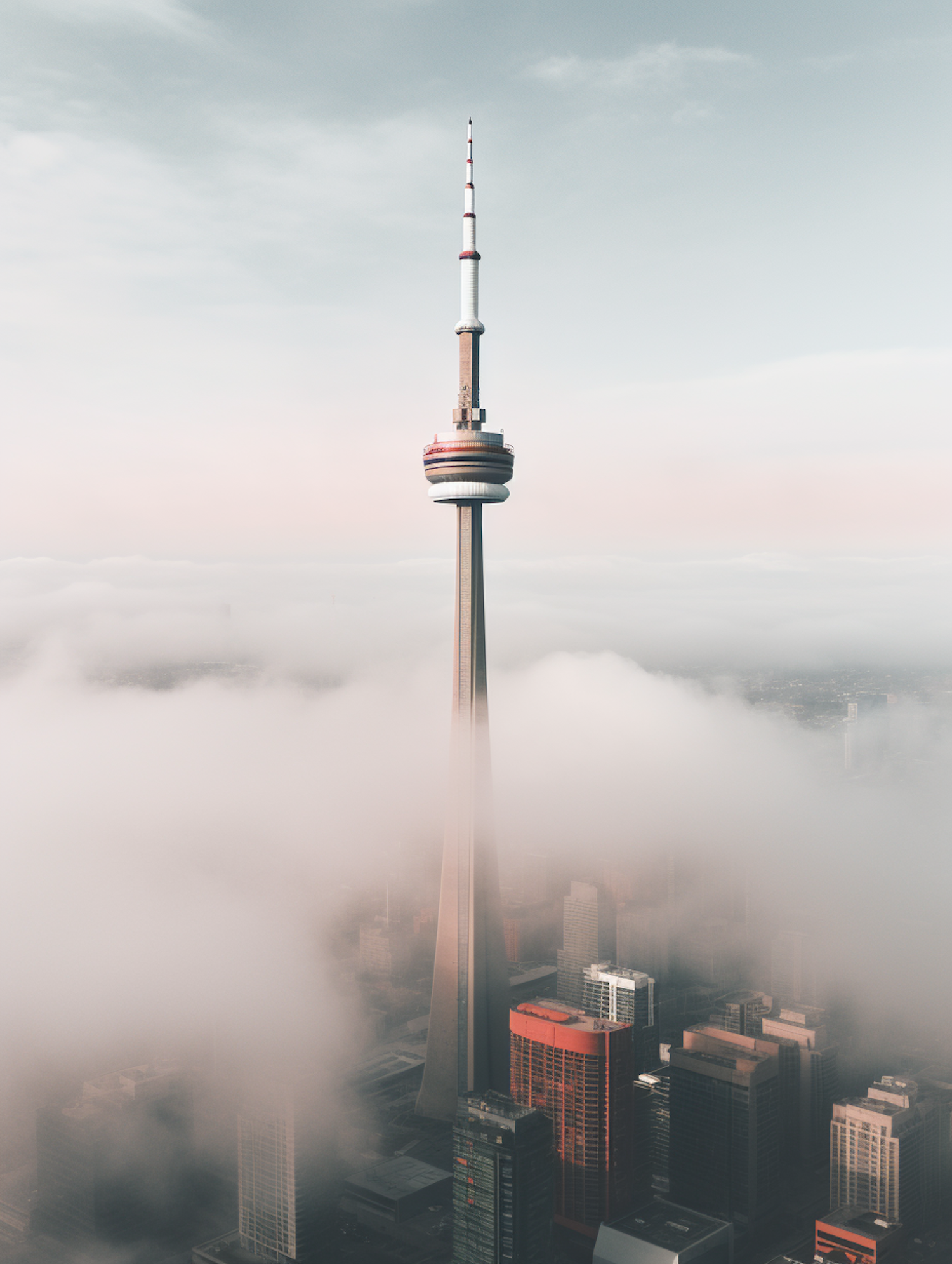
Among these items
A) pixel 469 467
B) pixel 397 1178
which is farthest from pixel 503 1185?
pixel 469 467

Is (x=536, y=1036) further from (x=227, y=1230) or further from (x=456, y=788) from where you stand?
(x=227, y=1230)

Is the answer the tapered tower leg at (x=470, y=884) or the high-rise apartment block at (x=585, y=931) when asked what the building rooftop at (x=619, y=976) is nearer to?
the tapered tower leg at (x=470, y=884)

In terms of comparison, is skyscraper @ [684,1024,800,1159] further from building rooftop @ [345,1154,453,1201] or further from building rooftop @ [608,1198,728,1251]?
building rooftop @ [345,1154,453,1201]

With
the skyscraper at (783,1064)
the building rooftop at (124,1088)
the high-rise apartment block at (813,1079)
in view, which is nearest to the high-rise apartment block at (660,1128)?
the skyscraper at (783,1064)

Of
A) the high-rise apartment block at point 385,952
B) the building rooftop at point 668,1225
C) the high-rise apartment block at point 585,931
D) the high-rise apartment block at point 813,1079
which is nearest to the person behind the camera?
the building rooftop at point 668,1225

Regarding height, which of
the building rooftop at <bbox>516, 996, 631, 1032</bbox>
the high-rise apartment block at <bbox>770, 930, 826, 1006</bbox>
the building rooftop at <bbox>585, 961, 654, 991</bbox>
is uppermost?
the building rooftop at <bbox>516, 996, 631, 1032</bbox>

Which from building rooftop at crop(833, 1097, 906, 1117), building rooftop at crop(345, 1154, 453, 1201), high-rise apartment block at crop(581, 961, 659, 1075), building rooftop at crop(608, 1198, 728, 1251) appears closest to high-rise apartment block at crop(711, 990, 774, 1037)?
high-rise apartment block at crop(581, 961, 659, 1075)

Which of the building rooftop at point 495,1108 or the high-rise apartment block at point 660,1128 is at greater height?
the building rooftop at point 495,1108
